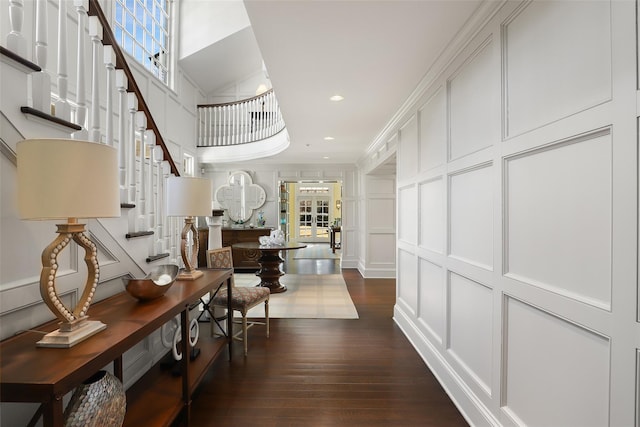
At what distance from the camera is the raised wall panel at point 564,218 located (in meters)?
1.06

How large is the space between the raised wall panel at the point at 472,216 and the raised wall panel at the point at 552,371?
372 millimetres

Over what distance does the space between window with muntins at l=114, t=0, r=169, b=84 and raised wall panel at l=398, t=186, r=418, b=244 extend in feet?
14.8

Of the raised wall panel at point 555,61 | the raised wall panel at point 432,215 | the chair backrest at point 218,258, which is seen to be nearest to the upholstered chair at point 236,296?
the chair backrest at point 218,258

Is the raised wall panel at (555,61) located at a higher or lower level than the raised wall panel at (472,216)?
higher

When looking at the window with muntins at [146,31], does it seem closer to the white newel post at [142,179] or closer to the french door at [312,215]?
the white newel post at [142,179]

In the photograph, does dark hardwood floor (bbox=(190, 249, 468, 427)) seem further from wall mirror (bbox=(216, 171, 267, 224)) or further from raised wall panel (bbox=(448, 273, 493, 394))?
wall mirror (bbox=(216, 171, 267, 224))

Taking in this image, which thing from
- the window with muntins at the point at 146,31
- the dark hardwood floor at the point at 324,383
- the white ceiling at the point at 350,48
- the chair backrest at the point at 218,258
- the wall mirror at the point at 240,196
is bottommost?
the dark hardwood floor at the point at 324,383

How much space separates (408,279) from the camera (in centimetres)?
342

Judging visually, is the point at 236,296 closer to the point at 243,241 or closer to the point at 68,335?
the point at 68,335

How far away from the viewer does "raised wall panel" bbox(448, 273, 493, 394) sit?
1787 mm

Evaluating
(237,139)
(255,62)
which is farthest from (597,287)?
(255,62)

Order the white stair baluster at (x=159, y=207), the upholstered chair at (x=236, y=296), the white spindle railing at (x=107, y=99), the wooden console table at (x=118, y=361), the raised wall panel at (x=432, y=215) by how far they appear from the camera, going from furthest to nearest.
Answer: the upholstered chair at (x=236, y=296), the raised wall panel at (x=432, y=215), the white stair baluster at (x=159, y=207), the white spindle railing at (x=107, y=99), the wooden console table at (x=118, y=361)

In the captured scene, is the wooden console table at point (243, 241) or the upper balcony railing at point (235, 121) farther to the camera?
the wooden console table at point (243, 241)

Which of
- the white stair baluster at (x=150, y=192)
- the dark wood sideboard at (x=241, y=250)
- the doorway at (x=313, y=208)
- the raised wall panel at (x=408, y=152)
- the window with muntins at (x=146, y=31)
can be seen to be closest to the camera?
the white stair baluster at (x=150, y=192)
